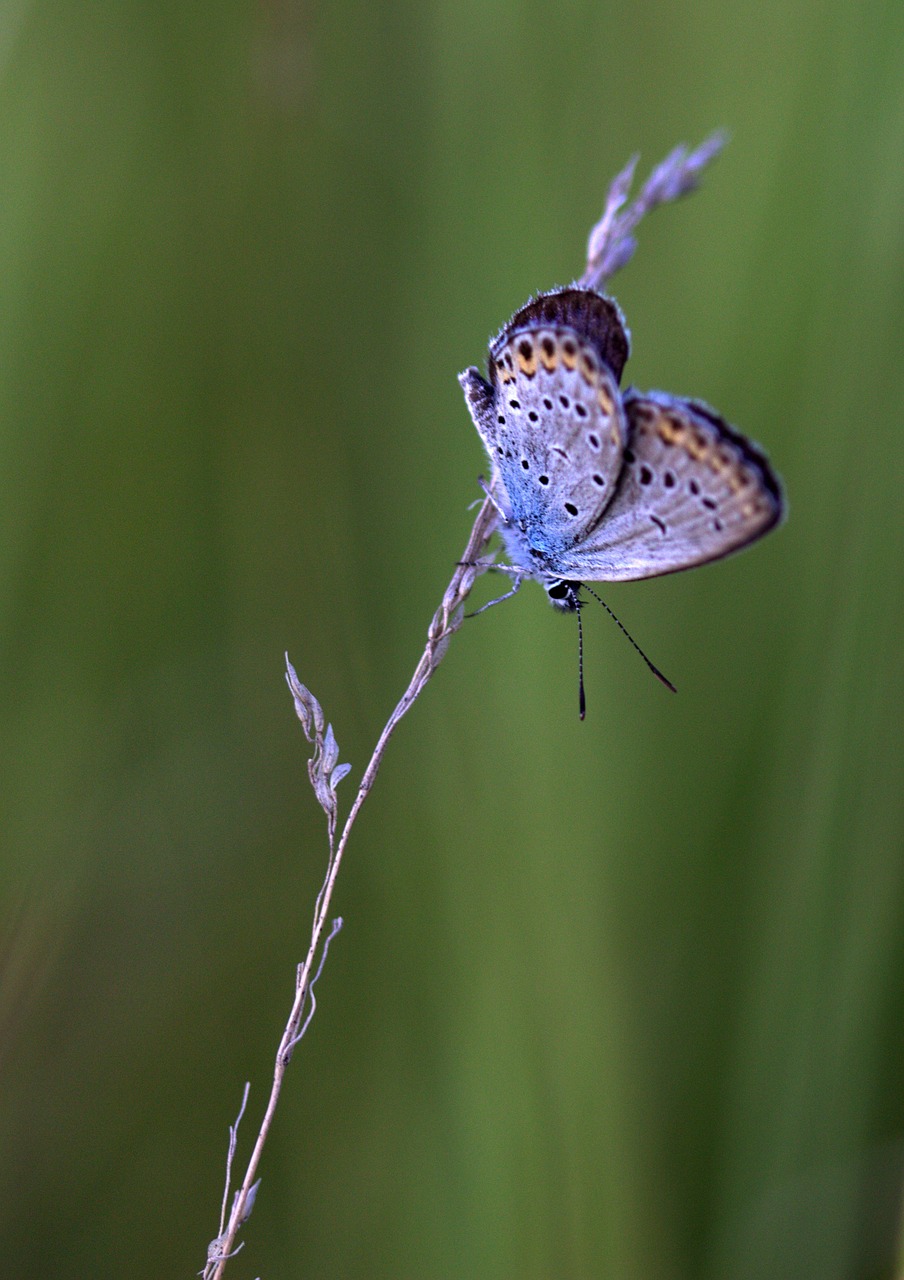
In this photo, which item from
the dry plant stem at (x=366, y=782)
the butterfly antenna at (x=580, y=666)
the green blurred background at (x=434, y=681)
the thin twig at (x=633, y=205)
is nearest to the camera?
the dry plant stem at (x=366, y=782)

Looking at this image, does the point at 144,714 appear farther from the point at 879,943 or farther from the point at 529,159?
the point at 879,943

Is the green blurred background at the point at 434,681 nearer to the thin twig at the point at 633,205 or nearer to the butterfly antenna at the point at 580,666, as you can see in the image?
the butterfly antenna at the point at 580,666

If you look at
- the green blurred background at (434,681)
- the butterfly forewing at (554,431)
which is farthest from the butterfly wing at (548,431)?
the green blurred background at (434,681)

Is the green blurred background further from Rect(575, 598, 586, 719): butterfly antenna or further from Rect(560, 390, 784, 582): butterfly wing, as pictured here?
Rect(560, 390, 784, 582): butterfly wing

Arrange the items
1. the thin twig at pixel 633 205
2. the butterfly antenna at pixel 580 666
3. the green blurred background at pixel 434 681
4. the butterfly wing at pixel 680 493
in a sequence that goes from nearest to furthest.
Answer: the butterfly wing at pixel 680 493
the thin twig at pixel 633 205
the green blurred background at pixel 434 681
the butterfly antenna at pixel 580 666

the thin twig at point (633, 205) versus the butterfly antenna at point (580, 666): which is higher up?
the thin twig at point (633, 205)

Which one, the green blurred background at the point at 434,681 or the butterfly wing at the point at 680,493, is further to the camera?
the green blurred background at the point at 434,681

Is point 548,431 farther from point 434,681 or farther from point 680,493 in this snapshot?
point 434,681

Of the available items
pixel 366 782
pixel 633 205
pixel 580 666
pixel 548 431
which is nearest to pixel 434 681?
pixel 580 666
